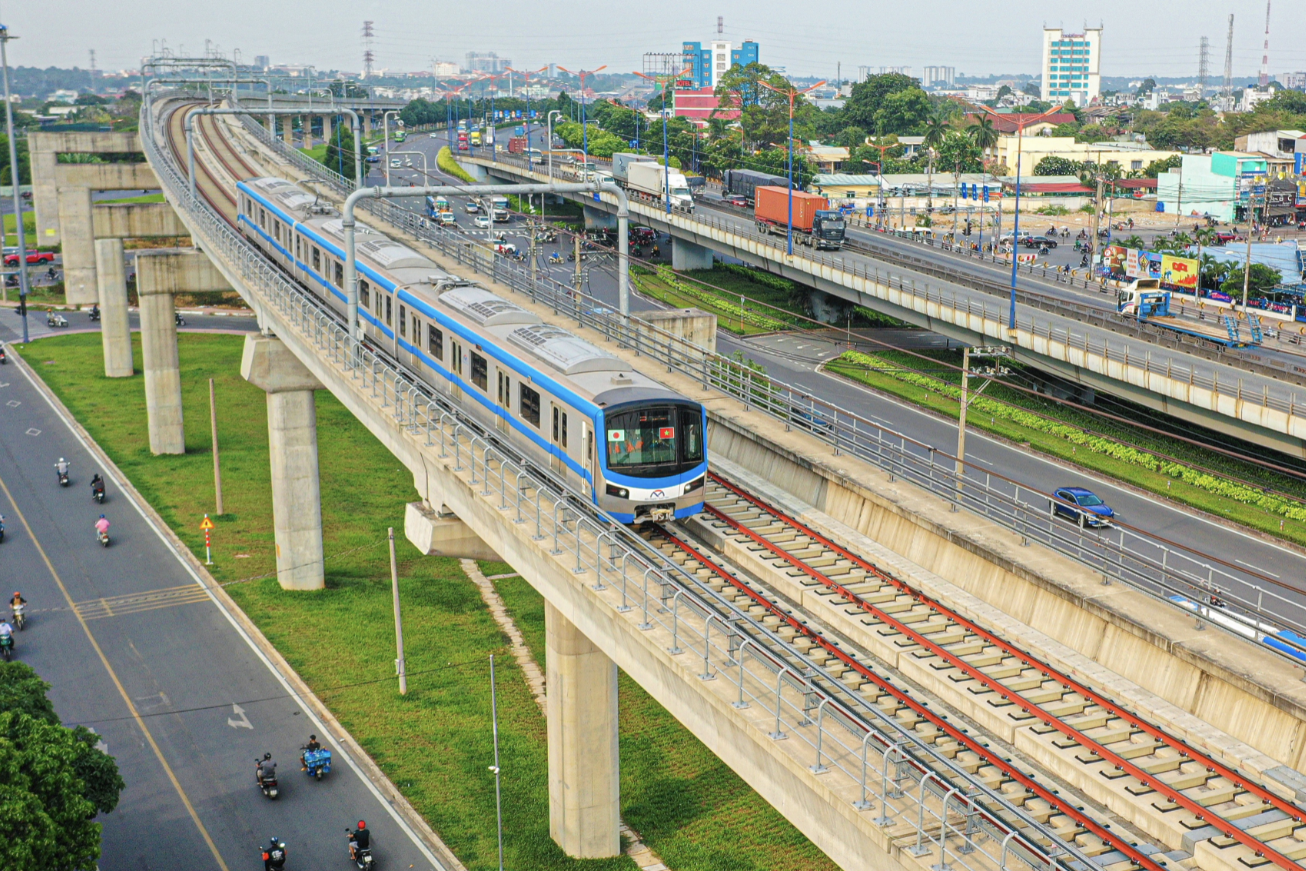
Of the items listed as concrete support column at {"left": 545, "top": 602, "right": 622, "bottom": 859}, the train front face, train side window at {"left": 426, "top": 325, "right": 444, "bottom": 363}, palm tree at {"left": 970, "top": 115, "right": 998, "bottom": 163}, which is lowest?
concrete support column at {"left": 545, "top": 602, "right": 622, "bottom": 859}

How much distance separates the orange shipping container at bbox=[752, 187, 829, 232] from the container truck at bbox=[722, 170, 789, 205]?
16.5 meters

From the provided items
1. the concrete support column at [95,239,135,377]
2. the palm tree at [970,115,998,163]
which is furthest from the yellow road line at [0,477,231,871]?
the palm tree at [970,115,998,163]

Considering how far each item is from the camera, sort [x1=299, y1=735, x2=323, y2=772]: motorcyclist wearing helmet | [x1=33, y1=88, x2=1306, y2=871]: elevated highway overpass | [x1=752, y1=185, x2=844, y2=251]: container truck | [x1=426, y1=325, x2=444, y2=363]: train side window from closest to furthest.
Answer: [x1=33, y1=88, x2=1306, y2=871]: elevated highway overpass → [x1=299, y1=735, x2=323, y2=772]: motorcyclist wearing helmet → [x1=426, y1=325, x2=444, y2=363]: train side window → [x1=752, y1=185, x2=844, y2=251]: container truck

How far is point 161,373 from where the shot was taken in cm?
6606

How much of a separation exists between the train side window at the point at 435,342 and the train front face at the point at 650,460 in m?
10.6

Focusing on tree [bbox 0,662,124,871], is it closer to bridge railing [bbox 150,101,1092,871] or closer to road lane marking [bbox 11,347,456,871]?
road lane marking [bbox 11,347,456,871]

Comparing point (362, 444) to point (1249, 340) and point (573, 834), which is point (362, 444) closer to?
point (573, 834)

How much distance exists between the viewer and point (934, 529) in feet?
85.3

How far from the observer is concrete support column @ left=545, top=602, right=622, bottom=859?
29.8m

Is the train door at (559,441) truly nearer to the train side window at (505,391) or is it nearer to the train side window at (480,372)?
the train side window at (505,391)

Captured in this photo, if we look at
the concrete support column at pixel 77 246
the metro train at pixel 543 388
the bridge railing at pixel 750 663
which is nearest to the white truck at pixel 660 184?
the concrete support column at pixel 77 246

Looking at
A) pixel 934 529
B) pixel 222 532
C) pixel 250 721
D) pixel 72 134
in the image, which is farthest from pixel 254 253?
pixel 72 134

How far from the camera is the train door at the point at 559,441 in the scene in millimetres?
28797

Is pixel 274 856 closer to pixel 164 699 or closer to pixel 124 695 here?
pixel 164 699
